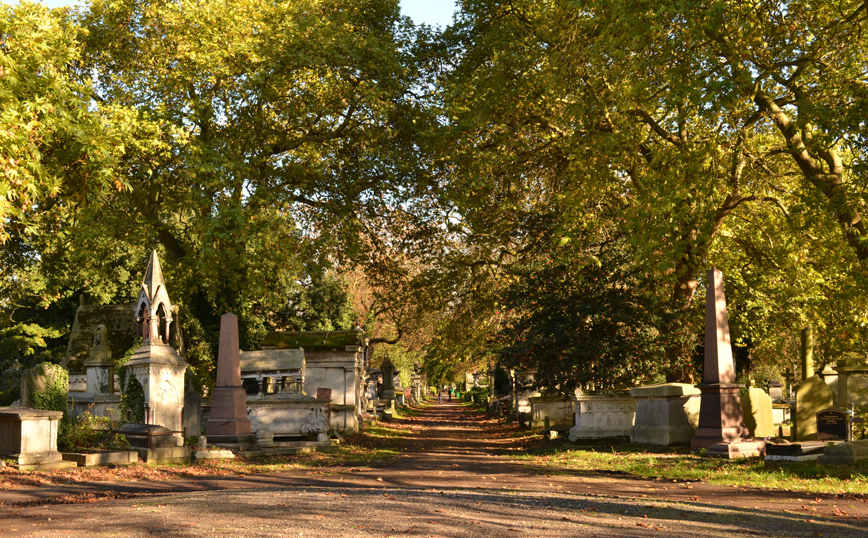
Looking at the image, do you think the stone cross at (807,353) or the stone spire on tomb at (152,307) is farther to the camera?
the stone cross at (807,353)

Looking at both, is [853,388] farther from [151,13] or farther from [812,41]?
[151,13]

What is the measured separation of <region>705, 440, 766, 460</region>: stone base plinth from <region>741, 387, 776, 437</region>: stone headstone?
238 centimetres

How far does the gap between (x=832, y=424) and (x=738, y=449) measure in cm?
318

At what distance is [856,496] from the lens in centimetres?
991

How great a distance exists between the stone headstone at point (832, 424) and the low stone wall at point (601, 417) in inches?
194

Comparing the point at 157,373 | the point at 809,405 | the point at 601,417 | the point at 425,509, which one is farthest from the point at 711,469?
the point at 157,373

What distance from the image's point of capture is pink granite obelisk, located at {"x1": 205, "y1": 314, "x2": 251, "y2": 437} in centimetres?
1667

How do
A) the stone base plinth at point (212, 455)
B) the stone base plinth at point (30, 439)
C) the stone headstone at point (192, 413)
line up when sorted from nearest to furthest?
the stone base plinth at point (30, 439) < the stone base plinth at point (212, 455) < the stone headstone at point (192, 413)

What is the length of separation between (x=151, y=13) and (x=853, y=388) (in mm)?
21380

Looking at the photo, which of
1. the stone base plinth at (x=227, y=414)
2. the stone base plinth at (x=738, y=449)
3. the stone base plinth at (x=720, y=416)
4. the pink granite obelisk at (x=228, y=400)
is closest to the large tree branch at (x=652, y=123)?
the stone base plinth at (x=720, y=416)

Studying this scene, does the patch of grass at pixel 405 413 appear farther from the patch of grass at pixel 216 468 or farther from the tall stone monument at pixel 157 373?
the tall stone monument at pixel 157 373

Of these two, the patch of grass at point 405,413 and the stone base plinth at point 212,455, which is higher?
the stone base plinth at point 212,455

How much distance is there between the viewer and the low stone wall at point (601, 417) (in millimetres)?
19812

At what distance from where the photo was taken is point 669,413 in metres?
16.9
